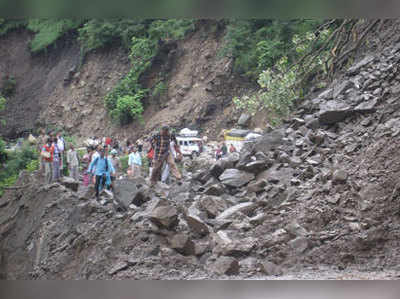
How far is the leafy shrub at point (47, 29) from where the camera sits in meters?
5.93

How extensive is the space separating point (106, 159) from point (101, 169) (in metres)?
0.15

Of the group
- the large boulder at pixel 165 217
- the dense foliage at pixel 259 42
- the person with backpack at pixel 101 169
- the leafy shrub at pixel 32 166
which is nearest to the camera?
the large boulder at pixel 165 217

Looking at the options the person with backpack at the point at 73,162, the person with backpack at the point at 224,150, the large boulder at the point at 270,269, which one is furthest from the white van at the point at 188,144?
the large boulder at the point at 270,269

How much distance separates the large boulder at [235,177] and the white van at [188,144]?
68cm

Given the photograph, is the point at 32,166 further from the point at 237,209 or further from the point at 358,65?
the point at 358,65

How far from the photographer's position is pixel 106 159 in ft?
19.8

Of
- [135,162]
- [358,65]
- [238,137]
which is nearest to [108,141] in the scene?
[135,162]

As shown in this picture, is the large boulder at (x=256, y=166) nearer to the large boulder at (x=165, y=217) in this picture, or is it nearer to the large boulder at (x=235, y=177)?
the large boulder at (x=235, y=177)

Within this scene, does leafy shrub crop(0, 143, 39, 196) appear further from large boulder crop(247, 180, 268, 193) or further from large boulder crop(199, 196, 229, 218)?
large boulder crop(247, 180, 268, 193)

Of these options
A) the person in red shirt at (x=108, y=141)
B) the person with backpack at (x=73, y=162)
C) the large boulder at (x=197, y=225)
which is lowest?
the large boulder at (x=197, y=225)

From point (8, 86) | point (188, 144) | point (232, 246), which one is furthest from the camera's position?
point (188, 144)

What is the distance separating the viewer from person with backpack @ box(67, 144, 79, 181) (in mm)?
6023

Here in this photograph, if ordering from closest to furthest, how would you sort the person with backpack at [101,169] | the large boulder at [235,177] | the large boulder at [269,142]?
1. the person with backpack at [101,169]
2. the large boulder at [235,177]
3. the large boulder at [269,142]

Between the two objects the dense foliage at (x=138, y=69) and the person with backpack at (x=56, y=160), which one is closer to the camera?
the person with backpack at (x=56, y=160)
